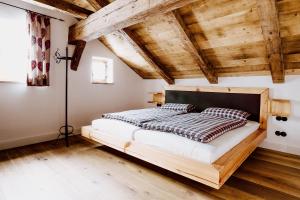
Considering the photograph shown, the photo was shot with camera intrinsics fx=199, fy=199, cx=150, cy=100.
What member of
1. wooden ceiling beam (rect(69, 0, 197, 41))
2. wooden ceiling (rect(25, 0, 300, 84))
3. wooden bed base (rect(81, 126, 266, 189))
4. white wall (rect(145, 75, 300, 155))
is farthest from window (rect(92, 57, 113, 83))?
white wall (rect(145, 75, 300, 155))

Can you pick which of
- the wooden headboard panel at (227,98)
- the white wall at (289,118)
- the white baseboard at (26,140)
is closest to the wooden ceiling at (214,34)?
the white wall at (289,118)

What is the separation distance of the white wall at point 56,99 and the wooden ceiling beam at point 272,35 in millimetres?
3130

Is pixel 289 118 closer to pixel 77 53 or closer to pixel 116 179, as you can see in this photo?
pixel 116 179

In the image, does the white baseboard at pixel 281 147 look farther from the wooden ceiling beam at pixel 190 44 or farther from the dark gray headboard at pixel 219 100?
the wooden ceiling beam at pixel 190 44

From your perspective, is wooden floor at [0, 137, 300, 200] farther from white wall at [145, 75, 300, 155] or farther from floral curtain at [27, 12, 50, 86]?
floral curtain at [27, 12, 50, 86]

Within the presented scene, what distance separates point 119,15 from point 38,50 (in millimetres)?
1617

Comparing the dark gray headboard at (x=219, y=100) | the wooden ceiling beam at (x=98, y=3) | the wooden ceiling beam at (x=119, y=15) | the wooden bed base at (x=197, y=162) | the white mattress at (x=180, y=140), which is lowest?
the wooden bed base at (x=197, y=162)

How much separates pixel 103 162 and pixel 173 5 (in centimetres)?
211

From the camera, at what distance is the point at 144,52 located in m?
3.79

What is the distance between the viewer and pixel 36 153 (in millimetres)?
2941

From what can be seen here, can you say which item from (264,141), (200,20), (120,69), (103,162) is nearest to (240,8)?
(200,20)

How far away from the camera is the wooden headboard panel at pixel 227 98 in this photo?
131 inches

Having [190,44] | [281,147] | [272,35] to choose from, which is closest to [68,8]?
[190,44]

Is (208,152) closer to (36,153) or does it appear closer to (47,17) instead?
(36,153)
